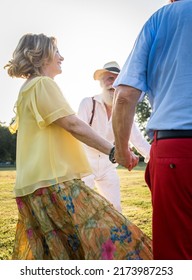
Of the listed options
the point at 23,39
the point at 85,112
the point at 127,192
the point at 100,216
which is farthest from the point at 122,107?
the point at 127,192

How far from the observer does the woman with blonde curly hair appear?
2973mm

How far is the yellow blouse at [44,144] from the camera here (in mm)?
3041

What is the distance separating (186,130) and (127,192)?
11.8 meters

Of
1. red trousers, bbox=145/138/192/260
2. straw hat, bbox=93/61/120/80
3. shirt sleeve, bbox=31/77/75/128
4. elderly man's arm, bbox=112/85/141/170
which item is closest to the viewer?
red trousers, bbox=145/138/192/260

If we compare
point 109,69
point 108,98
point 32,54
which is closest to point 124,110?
point 32,54

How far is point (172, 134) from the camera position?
6.75 ft

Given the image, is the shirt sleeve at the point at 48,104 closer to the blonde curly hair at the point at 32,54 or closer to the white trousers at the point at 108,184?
the blonde curly hair at the point at 32,54

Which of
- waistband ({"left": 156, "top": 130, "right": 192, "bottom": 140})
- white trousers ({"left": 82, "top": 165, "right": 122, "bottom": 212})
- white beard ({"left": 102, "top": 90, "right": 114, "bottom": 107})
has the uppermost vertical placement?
white beard ({"left": 102, "top": 90, "right": 114, "bottom": 107})

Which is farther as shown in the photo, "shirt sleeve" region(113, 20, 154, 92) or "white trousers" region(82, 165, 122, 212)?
"white trousers" region(82, 165, 122, 212)

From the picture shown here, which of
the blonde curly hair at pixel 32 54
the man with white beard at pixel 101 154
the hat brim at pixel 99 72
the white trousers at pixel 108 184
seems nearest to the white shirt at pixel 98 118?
the man with white beard at pixel 101 154

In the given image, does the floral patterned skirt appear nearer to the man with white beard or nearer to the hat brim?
the man with white beard

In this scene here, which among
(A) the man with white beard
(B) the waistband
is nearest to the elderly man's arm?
(B) the waistband

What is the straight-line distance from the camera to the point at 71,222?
9.82 ft

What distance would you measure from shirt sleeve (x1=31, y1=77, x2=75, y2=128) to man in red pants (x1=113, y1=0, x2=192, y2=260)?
2.87 ft
